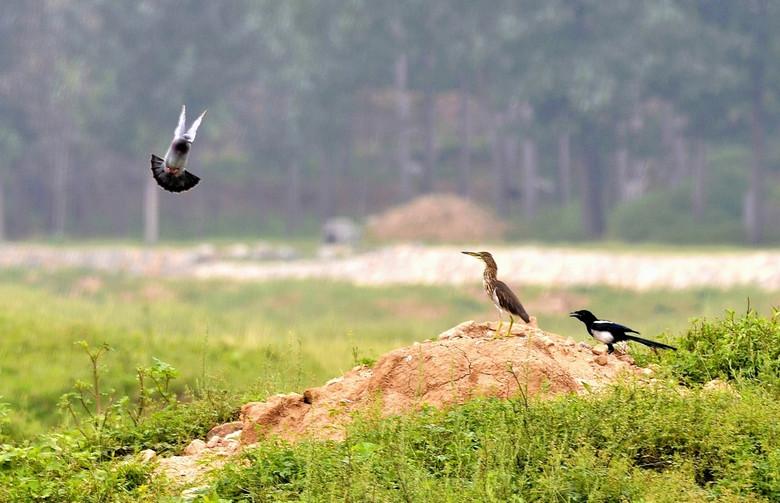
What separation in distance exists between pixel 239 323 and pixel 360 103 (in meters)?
41.0

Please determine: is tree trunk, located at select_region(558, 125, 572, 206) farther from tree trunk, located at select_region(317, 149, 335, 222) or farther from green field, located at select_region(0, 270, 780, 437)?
green field, located at select_region(0, 270, 780, 437)

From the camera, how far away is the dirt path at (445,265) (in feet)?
117

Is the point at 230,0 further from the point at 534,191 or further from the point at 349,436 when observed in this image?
the point at 349,436

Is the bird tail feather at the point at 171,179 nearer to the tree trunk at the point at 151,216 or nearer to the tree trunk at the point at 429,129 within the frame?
the tree trunk at the point at 151,216

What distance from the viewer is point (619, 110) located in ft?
169

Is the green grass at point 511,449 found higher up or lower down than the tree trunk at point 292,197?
lower down

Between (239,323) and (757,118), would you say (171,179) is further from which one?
(757,118)

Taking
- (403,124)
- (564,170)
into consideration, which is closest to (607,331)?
(403,124)

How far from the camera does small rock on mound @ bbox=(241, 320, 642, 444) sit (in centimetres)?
942

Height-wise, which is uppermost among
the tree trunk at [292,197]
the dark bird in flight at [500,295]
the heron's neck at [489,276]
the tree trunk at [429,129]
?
the tree trunk at [429,129]

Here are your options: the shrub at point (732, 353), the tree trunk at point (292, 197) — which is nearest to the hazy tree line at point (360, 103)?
the tree trunk at point (292, 197)

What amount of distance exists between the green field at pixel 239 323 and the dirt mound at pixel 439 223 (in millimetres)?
12749

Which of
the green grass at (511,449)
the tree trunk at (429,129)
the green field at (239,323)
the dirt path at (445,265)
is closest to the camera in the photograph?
the green grass at (511,449)

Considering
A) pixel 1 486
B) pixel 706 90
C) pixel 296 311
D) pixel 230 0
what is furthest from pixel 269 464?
pixel 230 0
